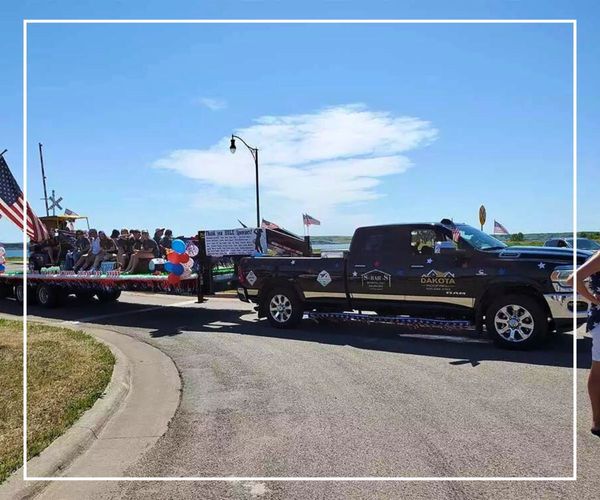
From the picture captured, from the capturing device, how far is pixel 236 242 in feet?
39.2

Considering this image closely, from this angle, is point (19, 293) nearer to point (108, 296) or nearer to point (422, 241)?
point (108, 296)

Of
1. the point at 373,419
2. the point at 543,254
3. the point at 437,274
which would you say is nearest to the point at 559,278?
the point at 543,254

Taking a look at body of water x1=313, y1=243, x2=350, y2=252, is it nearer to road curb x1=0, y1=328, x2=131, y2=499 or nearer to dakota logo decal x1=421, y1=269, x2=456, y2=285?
dakota logo decal x1=421, y1=269, x2=456, y2=285

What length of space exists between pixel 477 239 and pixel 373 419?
15.2 feet

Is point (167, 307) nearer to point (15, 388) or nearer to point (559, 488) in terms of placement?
point (15, 388)

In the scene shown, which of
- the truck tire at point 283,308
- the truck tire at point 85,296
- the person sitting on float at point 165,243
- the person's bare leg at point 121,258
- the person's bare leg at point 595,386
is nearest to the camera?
the person's bare leg at point 595,386

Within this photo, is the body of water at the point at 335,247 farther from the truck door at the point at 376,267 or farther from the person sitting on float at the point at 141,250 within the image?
the person sitting on float at the point at 141,250

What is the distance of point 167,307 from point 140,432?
963cm

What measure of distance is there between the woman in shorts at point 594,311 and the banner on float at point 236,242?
824 centimetres

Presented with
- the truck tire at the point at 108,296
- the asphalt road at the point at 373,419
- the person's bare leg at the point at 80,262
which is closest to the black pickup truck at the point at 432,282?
the asphalt road at the point at 373,419

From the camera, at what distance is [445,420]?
16.3 feet

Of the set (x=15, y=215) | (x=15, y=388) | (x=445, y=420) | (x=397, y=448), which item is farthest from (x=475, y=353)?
(x=15, y=215)

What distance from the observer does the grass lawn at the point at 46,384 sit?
4562mm

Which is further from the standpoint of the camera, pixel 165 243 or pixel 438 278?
pixel 165 243
